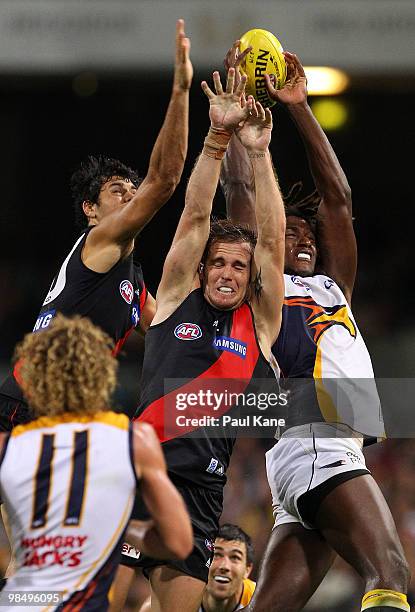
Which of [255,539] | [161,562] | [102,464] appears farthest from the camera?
[255,539]

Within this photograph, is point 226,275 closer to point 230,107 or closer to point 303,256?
point 230,107

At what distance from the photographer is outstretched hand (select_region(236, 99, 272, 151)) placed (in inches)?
209

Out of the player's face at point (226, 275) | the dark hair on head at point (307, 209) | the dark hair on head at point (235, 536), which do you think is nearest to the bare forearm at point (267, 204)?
the player's face at point (226, 275)

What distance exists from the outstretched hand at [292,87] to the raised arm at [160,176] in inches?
29.8

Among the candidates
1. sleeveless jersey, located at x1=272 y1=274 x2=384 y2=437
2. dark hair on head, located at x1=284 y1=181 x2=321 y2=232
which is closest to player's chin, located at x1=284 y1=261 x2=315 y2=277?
sleeveless jersey, located at x1=272 y1=274 x2=384 y2=437

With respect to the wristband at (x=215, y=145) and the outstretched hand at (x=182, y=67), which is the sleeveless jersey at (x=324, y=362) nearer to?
the wristband at (x=215, y=145)

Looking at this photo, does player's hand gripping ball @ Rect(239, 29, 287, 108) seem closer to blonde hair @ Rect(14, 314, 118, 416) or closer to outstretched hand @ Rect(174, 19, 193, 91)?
outstretched hand @ Rect(174, 19, 193, 91)

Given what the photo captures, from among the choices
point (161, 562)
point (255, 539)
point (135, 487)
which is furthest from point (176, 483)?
point (255, 539)

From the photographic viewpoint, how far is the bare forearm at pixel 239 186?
627 centimetres

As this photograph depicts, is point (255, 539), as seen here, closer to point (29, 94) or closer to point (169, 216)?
point (169, 216)

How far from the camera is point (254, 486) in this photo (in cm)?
991

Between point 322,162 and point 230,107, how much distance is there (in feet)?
3.16

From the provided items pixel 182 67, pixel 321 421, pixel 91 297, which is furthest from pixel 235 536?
pixel 182 67

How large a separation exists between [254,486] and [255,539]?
0.65 m
